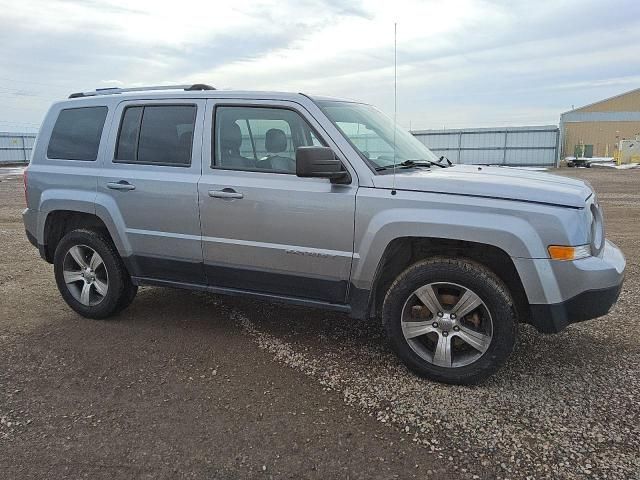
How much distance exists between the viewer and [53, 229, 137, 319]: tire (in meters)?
4.75

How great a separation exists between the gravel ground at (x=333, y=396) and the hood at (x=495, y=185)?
128 cm

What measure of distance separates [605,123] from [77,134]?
44.0m

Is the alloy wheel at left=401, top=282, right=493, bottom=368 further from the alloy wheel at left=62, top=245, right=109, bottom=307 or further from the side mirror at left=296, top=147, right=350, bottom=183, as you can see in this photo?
the alloy wheel at left=62, top=245, right=109, bottom=307

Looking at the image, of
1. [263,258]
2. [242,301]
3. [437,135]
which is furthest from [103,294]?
[437,135]

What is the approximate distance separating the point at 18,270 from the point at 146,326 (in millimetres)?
3022

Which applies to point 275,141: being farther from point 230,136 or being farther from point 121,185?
point 121,185

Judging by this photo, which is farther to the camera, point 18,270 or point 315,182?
point 18,270

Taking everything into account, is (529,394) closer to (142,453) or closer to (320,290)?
(320,290)

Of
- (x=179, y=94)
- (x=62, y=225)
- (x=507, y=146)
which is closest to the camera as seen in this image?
(x=179, y=94)

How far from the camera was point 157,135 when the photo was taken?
14.7 ft

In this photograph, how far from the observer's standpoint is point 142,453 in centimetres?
288

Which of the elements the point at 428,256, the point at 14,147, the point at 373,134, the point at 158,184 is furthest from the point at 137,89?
the point at 14,147

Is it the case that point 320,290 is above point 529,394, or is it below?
above

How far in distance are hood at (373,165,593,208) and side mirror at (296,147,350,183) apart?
31cm
